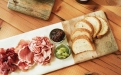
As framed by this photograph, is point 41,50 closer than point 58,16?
Yes

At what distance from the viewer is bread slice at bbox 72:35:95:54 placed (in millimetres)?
1375

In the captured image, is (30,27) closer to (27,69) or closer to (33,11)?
(33,11)

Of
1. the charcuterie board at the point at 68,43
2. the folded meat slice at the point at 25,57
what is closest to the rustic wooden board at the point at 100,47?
the charcuterie board at the point at 68,43

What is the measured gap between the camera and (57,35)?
137 centimetres

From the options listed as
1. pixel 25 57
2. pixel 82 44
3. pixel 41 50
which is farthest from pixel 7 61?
pixel 82 44

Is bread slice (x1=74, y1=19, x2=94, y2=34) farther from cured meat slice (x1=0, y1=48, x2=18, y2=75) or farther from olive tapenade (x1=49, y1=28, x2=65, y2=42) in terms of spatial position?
cured meat slice (x1=0, y1=48, x2=18, y2=75)

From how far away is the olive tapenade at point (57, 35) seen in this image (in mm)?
1373

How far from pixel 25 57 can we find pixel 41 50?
0.11 m

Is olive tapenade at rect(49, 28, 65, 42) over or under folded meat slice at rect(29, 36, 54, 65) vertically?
over

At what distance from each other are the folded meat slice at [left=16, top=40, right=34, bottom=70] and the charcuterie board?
3cm

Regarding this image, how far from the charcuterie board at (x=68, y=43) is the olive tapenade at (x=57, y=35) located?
0.05m

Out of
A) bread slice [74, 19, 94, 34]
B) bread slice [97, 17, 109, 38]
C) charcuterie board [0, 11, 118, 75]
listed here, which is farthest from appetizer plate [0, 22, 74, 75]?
bread slice [97, 17, 109, 38]

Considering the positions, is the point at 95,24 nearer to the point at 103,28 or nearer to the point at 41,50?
the point at 103,28

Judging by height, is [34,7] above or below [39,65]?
above
